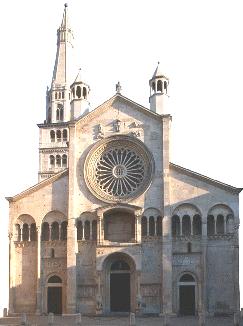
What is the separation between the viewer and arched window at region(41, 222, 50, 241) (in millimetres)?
46200

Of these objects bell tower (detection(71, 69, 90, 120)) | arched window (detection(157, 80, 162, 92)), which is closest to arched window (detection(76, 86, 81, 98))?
bell tower (detection(71, 69, 90, 120))

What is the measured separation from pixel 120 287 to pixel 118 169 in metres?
9.31

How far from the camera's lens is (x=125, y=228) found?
45.8 meters

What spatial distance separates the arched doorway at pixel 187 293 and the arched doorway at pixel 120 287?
4.23 m

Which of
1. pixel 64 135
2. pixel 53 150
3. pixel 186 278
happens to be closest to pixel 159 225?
pixel 186 278

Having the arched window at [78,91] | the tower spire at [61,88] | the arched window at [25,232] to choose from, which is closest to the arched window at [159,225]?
the arched window at [25,232]

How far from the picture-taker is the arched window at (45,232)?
46.2m

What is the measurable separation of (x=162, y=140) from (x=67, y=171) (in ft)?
A: 26.6

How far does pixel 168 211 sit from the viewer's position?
144 ft

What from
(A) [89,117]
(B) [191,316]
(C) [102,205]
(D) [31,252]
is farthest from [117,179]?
(B) [191,316]

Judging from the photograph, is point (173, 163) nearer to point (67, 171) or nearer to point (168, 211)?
point (168, 211)

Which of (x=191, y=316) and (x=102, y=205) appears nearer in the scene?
(x=191, y=316)

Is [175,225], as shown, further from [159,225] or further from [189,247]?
[189,247]

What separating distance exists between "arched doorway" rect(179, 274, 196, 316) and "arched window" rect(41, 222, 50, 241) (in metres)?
11.2
